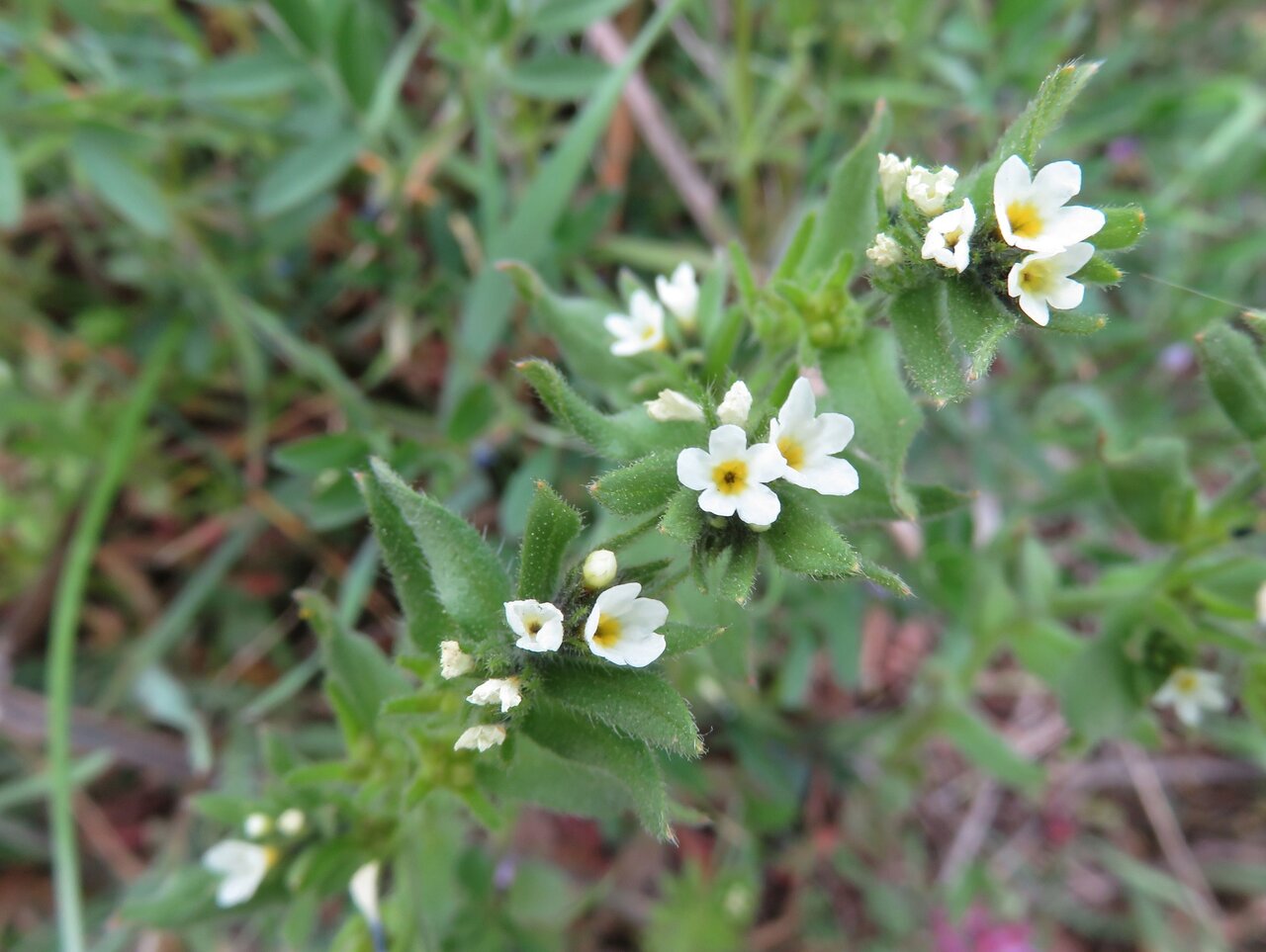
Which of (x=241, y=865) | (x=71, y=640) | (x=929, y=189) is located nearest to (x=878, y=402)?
(x=929, y=189)

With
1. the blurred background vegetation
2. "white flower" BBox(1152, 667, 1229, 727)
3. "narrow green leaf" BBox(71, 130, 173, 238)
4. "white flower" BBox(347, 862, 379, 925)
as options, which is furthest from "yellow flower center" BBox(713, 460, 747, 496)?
"narrow green leaf" BBox(71, 130, 173, 238)

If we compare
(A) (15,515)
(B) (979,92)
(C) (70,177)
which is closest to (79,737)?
(A) (15,515)

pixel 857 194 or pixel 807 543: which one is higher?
pixel 857 194

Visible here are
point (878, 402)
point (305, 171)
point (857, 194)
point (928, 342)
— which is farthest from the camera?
point (305, 171)

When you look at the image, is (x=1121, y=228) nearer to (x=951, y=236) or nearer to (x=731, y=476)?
(x=951, y=236)

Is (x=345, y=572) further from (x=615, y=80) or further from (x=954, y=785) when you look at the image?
(x=954, y=785)

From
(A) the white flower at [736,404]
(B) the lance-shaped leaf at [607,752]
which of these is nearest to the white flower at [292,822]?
(B) the lance-shaped leaf at [607,752]
